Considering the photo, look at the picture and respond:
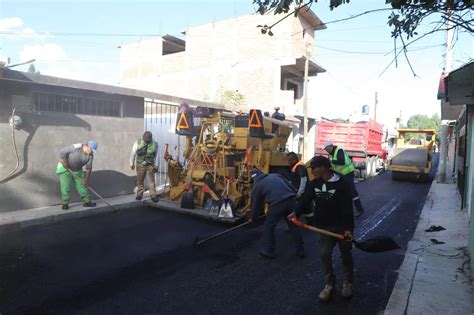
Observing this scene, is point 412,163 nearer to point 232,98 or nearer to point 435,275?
point 232,98

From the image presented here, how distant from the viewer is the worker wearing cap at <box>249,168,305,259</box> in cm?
511

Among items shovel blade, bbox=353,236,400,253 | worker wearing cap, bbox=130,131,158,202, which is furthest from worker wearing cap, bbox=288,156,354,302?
worker wearing cap, bbox=130,131,158,202

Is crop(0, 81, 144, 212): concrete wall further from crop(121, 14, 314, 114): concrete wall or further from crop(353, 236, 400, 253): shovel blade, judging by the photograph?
crop(121, 14, 314, 114): concrete wall

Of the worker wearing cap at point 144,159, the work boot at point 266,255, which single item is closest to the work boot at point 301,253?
the work boot at point 266,255

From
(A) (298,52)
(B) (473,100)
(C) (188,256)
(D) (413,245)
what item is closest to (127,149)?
(C) (188,256)

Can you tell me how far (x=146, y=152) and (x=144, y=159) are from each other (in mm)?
183

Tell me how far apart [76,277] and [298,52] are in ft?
66.6

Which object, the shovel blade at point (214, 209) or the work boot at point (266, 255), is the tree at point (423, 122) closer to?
the shovel blade at point (214, 209)

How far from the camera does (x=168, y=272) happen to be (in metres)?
4.46

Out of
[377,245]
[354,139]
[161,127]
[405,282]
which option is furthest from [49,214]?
[354,139]

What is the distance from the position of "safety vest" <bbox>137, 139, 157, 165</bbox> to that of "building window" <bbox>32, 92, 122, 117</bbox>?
1.39m

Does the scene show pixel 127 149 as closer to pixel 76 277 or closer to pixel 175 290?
pixel 76 277

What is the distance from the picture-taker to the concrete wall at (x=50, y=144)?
7039mm

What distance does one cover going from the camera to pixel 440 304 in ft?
11.8
